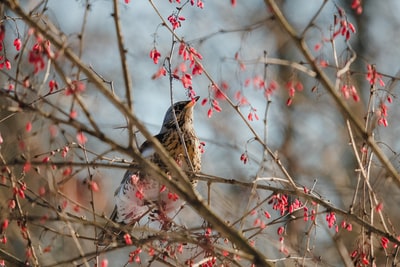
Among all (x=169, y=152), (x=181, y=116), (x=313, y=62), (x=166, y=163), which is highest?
(x=181, y=116)

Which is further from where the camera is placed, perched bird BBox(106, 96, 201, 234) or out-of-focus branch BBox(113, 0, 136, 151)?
perched bird BBox(106, 96, 201, 234)

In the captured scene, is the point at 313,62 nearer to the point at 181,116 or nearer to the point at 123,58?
the point at 123,58

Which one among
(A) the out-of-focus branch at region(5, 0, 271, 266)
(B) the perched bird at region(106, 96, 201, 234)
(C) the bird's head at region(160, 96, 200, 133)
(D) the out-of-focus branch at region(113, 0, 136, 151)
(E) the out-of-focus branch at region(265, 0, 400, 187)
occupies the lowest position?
(A) the out-of-focus branch at region(5, 0, 271, 266)

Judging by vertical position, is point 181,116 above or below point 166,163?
above

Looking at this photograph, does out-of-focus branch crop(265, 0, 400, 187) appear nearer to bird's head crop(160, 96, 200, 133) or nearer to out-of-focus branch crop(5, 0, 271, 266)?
out-of-focus branch crop(5, 0, 271, 266)

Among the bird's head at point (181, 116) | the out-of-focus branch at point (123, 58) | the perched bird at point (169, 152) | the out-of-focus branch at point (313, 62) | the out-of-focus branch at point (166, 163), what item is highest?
the bird's head at point (181, 116)

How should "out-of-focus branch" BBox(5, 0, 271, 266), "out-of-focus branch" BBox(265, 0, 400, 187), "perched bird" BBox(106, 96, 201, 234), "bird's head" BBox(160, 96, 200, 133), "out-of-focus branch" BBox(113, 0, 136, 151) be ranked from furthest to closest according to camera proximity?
"bird's head" BBox(160, 96, 200, 133), "perched bird" BBox(106, 96, 201, 234), "out-of-focus branch" BBox(265, 0, 400, 187), "out-of-focus branch" BBox(113, 0, 136, 151), "out-of-focus branch" BBox(5, 0, 271, 266)

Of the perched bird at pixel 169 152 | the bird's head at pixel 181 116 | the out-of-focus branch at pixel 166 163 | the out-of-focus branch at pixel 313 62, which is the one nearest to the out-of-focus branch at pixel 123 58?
the out-of-focus branch at pixel 166 163

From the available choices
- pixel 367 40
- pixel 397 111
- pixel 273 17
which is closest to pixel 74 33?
pixel 273 17

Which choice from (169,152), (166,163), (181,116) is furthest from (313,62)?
(181,116)

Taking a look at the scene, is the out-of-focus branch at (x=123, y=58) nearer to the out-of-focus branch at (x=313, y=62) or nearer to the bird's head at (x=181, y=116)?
the out-of-focus branch at (x=313, y=62)

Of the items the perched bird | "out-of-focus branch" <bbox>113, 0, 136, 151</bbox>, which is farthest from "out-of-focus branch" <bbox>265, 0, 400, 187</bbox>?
the perched bird

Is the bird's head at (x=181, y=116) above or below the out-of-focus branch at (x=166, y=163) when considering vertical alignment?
above

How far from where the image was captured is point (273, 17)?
10.4 feet
